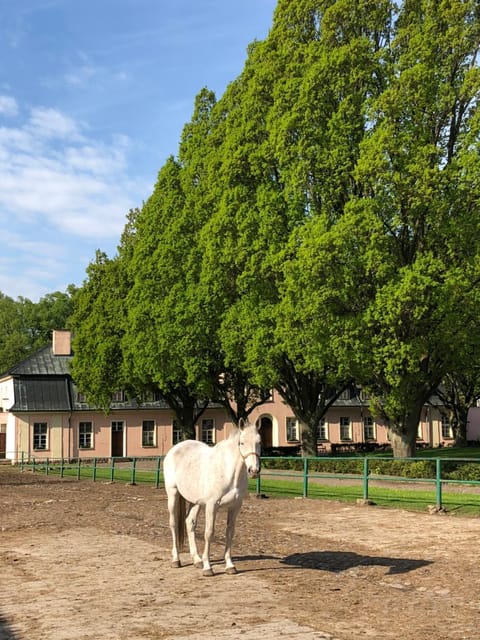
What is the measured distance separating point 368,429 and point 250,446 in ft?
183

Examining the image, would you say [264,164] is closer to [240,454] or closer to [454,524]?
[454,524]

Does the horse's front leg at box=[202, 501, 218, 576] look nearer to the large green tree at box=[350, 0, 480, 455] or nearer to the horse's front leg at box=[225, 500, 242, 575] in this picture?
the horse's front leg at box=[225, 500, 242, 575]

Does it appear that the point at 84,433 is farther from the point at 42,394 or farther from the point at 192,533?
the point at 192,533

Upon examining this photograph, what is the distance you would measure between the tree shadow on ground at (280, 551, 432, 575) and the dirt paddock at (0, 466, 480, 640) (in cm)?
2

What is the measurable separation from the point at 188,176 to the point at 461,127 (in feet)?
48.3

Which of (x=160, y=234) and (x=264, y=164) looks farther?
(x=160, y=234)

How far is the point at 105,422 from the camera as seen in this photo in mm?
58062

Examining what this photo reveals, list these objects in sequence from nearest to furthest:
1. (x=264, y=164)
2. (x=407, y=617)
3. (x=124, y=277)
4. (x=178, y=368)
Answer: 1. (x=407, y=617)
2. (x=264, y=164)
3. (x=178, y=368)
4. (x=124, y=277)

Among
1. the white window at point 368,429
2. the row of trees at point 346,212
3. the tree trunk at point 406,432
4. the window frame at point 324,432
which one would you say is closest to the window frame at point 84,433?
the window frame at point 324,432

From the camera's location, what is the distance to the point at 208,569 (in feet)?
33.4

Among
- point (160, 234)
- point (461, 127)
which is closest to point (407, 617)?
point (461, 127)

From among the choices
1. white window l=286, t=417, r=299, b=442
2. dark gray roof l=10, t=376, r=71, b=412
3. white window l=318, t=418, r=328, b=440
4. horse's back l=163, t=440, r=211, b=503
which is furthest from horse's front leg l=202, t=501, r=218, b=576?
white window l=318, t=418, r=328, b=440

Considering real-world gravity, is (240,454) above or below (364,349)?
below

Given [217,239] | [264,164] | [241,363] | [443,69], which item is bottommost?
[241,363]
